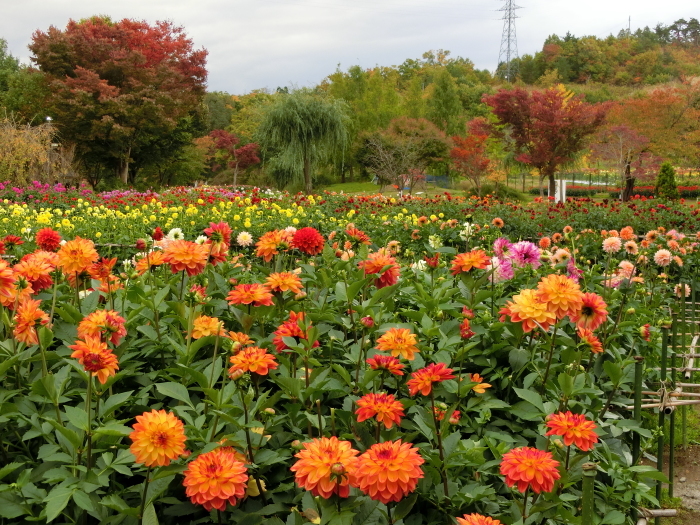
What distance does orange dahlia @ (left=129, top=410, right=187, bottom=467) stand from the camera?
84 cm

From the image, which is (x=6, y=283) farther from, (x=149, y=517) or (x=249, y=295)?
(x=149, y=517)

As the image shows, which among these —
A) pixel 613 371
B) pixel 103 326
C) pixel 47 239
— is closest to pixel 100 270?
pixel 47 239

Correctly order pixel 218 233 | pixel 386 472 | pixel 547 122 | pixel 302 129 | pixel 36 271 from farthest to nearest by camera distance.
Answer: pixel 547 122, pixel 302 129, pixel 218 233, pixel 36 271, pixel 386 472

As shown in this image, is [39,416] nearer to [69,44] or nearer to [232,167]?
[69,44]

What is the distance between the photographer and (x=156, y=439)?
Answer: 840mm

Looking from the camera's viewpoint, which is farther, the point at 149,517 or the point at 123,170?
the point at 123,170

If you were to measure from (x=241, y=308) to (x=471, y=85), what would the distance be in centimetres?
3902

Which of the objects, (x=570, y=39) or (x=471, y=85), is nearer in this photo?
(x=471, y=85)

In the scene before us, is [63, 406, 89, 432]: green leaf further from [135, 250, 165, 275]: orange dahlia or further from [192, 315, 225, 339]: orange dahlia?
[135, 250, 165, 275]: orange dahlia

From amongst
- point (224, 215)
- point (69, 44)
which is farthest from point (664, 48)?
point (224, 215)

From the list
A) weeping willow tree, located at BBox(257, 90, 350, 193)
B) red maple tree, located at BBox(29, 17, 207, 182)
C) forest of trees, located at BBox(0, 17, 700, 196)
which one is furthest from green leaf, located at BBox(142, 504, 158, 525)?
red maple tree, located at BBox(29, 17, 207, 182)

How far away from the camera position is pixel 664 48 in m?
52.6

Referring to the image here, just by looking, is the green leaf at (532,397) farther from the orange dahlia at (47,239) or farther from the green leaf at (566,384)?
the orange dahlia at (47,239)

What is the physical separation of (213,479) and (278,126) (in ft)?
47.4
